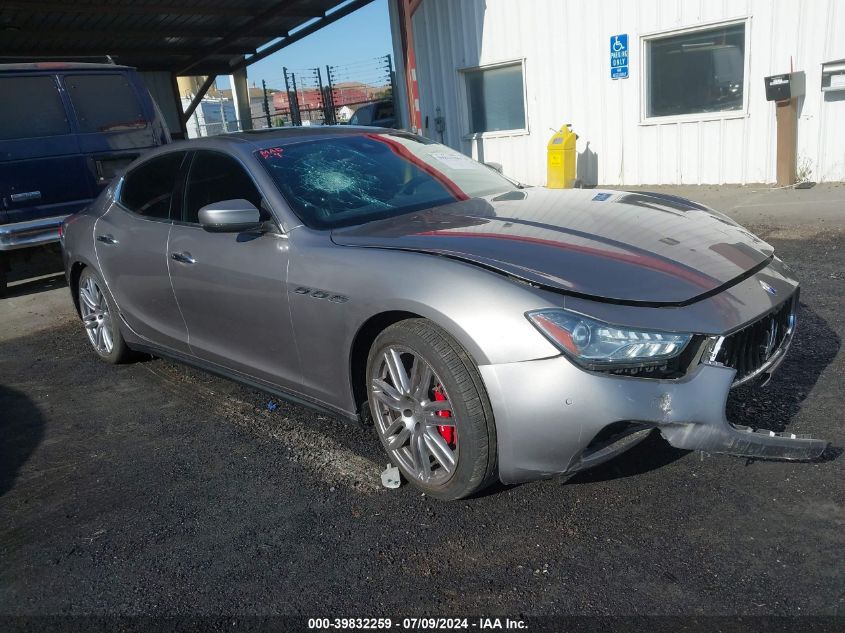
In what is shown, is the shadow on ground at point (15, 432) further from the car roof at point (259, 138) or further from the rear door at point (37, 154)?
the rear door at point (37, 154)

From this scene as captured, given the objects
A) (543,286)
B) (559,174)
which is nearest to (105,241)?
(543,286)

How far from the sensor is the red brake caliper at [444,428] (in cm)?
276

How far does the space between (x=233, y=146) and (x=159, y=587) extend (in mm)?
2259

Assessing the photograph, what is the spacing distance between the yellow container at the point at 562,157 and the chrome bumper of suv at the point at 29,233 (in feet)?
23.2

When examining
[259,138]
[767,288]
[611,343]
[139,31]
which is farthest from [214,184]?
[139,31]

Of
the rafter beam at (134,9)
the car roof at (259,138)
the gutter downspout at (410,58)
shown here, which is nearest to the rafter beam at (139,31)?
the rafter beam at (134,9)

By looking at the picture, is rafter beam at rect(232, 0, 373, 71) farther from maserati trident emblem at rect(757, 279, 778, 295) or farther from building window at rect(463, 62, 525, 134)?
maserati trident emblem at rect(757, 279, 778, 295)

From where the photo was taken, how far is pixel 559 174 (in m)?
11.2

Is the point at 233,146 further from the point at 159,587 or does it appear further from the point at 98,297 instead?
the point at 159,587

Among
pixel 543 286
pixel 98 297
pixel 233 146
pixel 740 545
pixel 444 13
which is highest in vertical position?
pixel 444 13

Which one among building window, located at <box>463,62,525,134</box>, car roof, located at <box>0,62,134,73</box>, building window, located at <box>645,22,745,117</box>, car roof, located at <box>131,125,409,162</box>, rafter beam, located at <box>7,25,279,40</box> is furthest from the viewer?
rafter beam, located at <box>7,25,279,40</box>

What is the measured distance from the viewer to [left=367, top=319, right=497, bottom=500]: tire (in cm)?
259

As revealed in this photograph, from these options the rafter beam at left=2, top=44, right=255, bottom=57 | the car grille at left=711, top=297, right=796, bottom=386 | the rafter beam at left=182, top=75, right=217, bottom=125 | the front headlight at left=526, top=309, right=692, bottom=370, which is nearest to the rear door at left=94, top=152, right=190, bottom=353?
the front headlight at left=526, top=309, right=692, bottom=370

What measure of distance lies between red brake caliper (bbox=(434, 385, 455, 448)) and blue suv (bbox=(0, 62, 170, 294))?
216 inches
